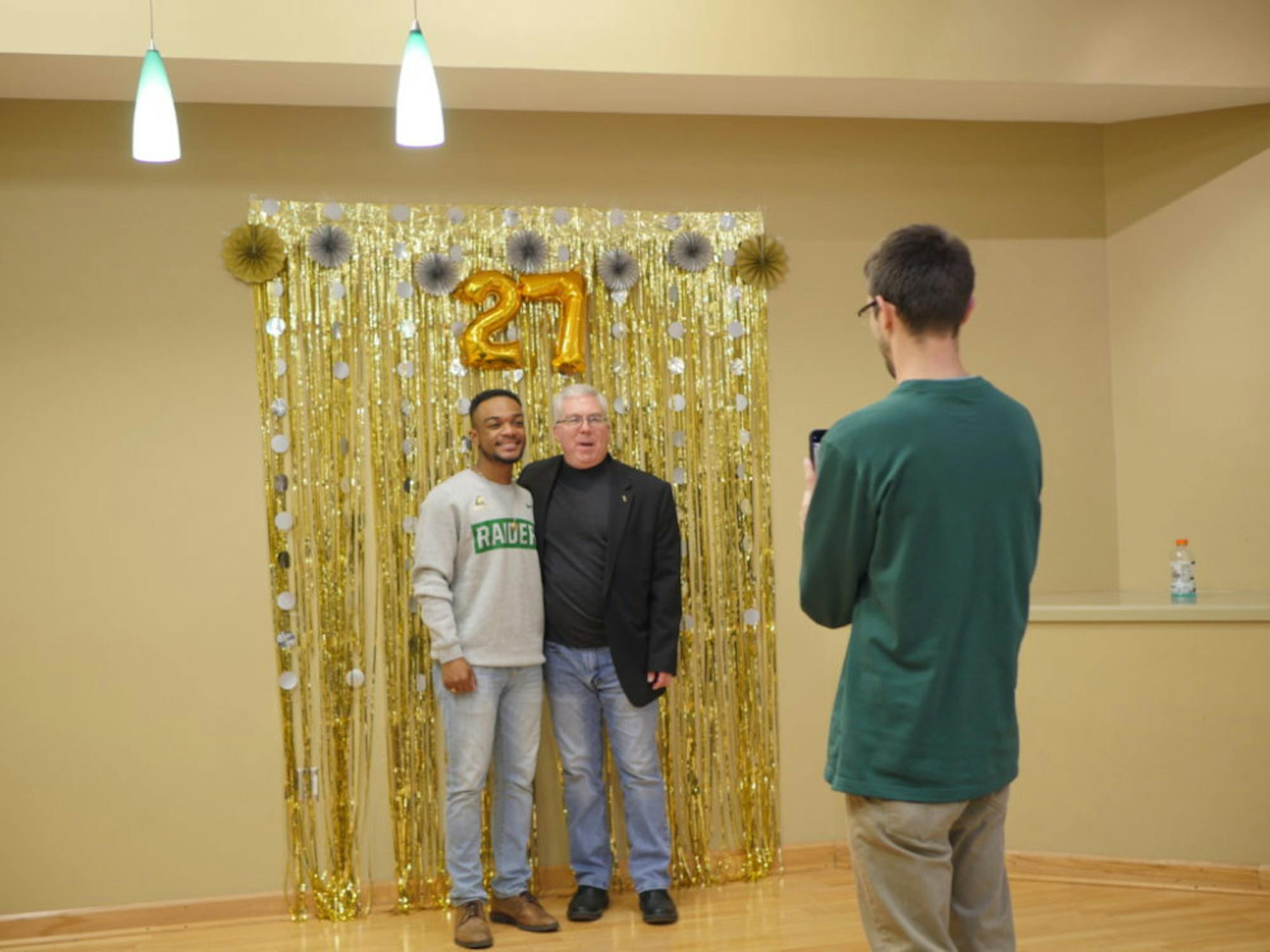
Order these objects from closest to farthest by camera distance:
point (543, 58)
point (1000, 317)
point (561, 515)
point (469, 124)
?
point (543, 58) → point (561, 515) → point (469, 124) → point (1000, 317)

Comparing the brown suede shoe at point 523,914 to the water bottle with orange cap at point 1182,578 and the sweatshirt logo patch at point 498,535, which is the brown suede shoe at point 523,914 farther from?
the water bottle with orange cap at point 1182,578

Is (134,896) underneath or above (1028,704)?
underneath

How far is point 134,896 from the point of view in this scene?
393 cm

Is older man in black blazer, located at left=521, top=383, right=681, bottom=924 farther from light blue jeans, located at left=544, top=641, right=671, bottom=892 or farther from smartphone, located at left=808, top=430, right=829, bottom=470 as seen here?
smartphone, located at left=808, top=430, right=829, bottom=470

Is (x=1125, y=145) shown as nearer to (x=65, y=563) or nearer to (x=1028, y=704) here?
(x=1028, y=704)

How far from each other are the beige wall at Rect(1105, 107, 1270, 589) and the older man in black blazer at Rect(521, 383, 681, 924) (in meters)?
1.73

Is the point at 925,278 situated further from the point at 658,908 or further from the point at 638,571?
the point at 658,908

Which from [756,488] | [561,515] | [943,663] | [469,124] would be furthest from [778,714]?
[943,663]

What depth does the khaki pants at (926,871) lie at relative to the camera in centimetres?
176

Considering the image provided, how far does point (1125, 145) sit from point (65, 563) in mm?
A: 3698

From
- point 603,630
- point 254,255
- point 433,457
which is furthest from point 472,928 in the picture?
point 254,255

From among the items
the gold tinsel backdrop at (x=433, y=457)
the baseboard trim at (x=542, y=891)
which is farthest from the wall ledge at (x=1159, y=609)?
the gold tinsel backdrop at (x=433, y=457)

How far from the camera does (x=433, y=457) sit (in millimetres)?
4051

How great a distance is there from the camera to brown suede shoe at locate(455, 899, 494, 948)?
143 inches
